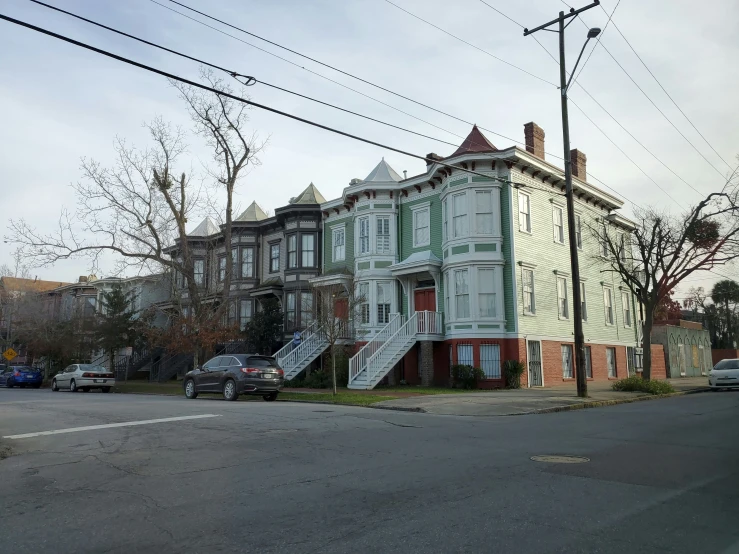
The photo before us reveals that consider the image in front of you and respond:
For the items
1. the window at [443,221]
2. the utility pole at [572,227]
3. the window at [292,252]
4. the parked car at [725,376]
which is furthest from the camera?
the window at [292,252]

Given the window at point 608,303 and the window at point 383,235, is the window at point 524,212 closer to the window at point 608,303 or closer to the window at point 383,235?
the window at point 383,235

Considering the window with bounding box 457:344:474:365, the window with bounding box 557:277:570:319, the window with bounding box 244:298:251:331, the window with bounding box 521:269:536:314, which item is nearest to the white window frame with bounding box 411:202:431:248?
the window with bounding box 521:269:536:314

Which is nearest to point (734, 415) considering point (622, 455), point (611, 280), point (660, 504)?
point (622, 455)

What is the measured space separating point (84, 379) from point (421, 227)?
19.1m

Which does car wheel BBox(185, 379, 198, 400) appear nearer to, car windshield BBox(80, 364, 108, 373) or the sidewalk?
the sidewalk

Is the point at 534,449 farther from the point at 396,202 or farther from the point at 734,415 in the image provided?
the point at 396,202

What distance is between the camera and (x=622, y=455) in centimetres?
895

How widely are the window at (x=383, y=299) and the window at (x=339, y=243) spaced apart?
390 cm

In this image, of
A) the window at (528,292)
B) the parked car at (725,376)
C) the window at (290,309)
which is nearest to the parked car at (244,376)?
the window at (528,292)

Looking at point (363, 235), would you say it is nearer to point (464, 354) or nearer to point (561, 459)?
point (464, 354)

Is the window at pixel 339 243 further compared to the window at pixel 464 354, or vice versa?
the window at pixel 339 243

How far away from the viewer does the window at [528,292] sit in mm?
26156

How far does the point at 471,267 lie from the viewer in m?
25.8

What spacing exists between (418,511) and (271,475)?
246cm
